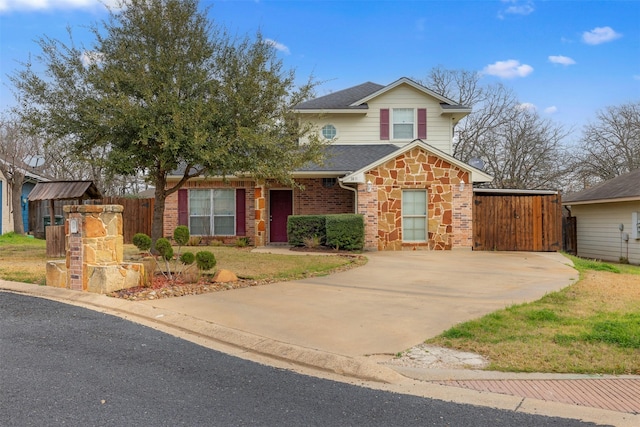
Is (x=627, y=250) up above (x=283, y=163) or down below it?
below

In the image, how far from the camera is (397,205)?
15859 millimetres

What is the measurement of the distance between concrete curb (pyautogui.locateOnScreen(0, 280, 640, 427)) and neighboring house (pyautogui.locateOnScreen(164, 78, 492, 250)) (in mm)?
9406

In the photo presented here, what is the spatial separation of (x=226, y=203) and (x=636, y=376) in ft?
50.2

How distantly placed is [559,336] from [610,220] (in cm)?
1693

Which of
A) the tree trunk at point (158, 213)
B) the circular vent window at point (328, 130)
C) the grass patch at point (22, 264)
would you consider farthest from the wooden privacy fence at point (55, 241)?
the circular vent window at point (328, 130)

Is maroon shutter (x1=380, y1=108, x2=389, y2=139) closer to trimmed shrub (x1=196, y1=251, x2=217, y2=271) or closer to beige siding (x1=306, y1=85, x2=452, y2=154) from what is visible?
beige siding (x1=306, y1=85, x2=452, y2=154)

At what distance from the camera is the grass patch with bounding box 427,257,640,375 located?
4.66 metres

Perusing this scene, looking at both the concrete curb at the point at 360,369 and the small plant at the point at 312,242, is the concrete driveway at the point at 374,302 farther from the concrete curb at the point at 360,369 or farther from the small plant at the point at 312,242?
the small plant at the point at 312,242

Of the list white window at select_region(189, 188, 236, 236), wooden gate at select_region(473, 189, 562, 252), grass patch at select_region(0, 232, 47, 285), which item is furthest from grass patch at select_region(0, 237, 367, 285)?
wooden gate at select_region(473, 189, 562, 252)

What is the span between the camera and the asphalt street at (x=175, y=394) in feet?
11.5

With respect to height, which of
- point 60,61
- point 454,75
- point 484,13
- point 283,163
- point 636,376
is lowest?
point 636,376

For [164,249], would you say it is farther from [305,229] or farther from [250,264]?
[305,229]

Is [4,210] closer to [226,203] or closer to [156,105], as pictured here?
[226,203]

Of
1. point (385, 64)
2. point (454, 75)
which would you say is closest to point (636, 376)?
point (385, 64)
